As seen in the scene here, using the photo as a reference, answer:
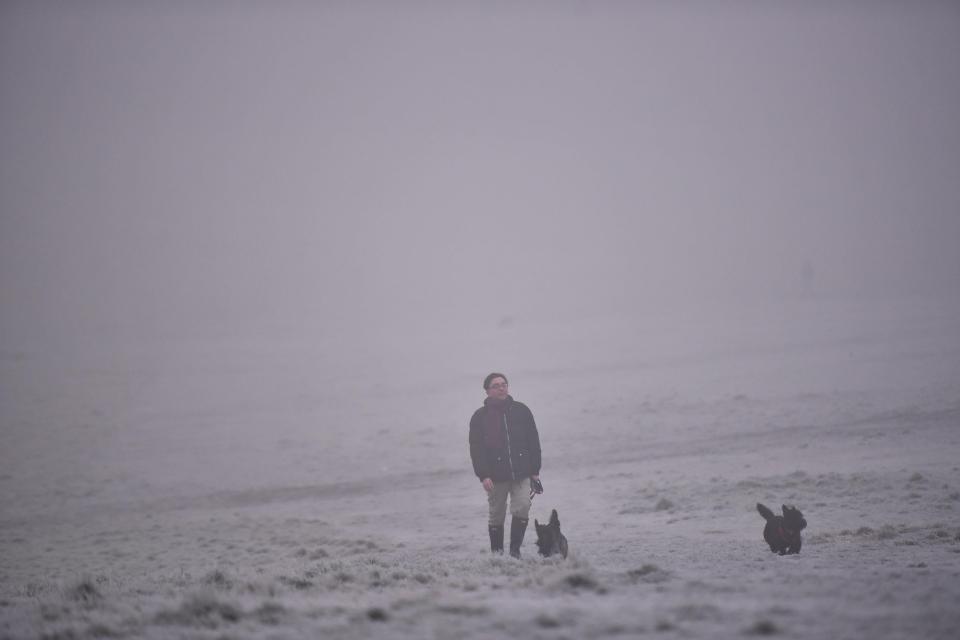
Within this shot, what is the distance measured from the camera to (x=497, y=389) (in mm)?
7133

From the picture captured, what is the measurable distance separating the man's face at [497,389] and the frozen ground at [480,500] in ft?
5.76

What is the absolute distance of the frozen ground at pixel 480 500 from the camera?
4.76 m

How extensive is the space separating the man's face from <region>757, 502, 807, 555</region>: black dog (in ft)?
9.71

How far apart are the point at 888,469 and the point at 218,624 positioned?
1091 cm

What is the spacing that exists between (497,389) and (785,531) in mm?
3420

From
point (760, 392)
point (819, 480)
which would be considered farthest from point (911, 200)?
point (819, 480)

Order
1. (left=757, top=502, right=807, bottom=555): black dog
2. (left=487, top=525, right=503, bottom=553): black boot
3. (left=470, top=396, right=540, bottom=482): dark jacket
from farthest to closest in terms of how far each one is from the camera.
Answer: (left=487, top=525, right=503, bottom=553): black boot, (left=470, top=396, right=540, bottom=482): dark jacket, (left=757, top=502, right=807, bottom=555): black dog

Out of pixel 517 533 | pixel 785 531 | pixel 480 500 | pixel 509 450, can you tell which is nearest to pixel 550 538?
pixel 517 533

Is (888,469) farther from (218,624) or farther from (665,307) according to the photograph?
(665,307)

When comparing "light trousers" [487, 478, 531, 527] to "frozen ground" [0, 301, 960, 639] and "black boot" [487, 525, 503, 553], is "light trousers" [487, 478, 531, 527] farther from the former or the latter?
"frozen ground" [0, 301, 960, 639]

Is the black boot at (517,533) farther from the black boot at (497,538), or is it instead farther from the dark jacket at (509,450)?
the dark jacket at (509,450)

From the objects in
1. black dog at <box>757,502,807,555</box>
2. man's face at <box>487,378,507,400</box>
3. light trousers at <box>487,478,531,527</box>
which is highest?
man's face at <box>487,378,507,400</box>

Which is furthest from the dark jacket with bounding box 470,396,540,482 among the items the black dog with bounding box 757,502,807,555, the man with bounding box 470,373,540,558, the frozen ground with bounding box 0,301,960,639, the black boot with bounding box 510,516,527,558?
the black dog with bounding box 757,502,807,555

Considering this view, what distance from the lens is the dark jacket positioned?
7.07 metres
